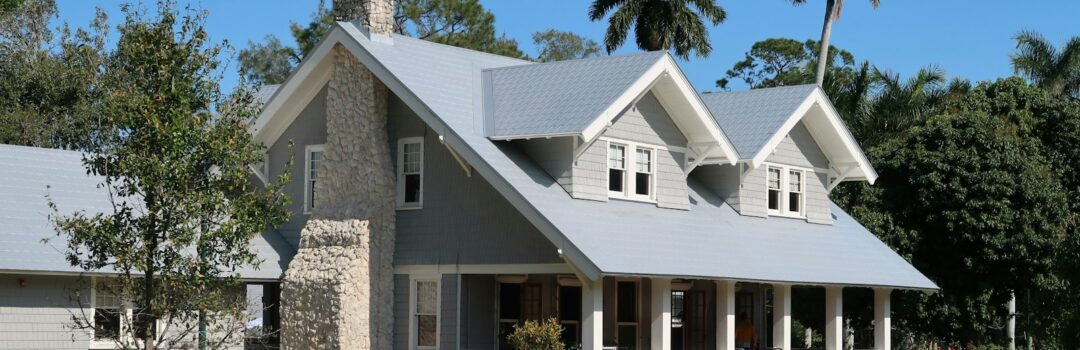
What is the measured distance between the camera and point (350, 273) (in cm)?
2819

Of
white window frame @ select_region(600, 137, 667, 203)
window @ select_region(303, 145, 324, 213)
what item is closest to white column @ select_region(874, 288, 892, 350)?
white window frame @ select_region(600, 137, 667, 203)

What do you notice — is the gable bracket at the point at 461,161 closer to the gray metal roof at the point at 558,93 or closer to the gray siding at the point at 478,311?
the gray metal roof at the point at 558,93

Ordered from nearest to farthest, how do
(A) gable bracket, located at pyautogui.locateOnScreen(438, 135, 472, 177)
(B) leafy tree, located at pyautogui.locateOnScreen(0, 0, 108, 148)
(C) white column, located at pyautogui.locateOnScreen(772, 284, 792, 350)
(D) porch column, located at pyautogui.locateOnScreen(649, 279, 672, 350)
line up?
(D) porch column, located at pyautogui.locateOnScreen(649, 279, 672, 350), (A) gable bracket, located at pyautogui.locateOnScreen(438, 135, 472, 177), (C) white column, located at pyautogui.locateOnScreen(772, 284, 792, 350), (B) leafy tree, located at pyautogui.locateOnScreen(0, 0, 108, 148)

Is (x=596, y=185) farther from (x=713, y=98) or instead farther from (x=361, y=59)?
(x=713, y=98)

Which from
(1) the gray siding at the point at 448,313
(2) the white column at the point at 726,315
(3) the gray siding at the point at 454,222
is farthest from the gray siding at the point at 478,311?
(2) the white column at the point at 726,315

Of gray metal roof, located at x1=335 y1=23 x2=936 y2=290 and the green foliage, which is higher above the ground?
gray metal roof, located at x1=335 y1=23 x2=936 y2=290

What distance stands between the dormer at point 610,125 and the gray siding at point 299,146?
3.52 m

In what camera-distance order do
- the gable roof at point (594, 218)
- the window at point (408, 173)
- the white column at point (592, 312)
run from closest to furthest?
the white column at point (592, 312) → the gable roof at point (594, 218) → the window at point (408, 173)

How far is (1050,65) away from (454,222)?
37017 millimetres

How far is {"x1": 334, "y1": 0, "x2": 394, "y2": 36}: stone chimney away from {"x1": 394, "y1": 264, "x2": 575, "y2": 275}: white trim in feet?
15.9

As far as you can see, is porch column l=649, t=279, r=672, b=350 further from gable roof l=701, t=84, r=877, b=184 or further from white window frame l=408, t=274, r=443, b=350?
gable roof l=701, t=84, r=877, b=184

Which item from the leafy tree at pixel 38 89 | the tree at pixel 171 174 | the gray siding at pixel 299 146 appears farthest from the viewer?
the leafy tree at pixel 38 89

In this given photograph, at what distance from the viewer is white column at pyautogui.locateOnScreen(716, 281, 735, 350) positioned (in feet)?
93.0

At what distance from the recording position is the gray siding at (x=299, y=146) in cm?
3047
